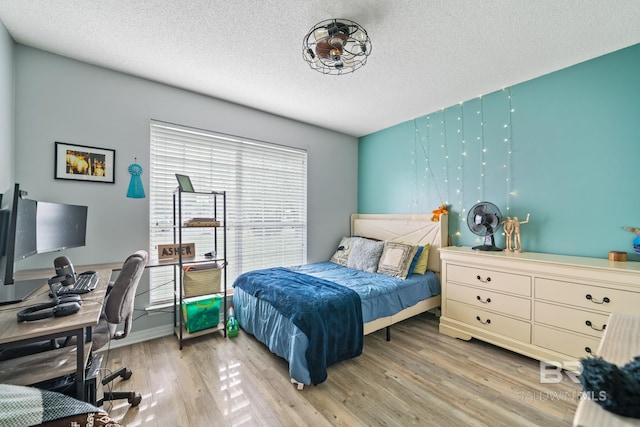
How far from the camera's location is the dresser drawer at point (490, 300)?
7.55 ft

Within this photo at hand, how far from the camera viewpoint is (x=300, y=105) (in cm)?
323

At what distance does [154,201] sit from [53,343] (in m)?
1.52

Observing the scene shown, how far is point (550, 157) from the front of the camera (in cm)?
253

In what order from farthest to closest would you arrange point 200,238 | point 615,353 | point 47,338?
point 200,238
point 47,338
point 615,353

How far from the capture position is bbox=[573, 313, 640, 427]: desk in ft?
1.86

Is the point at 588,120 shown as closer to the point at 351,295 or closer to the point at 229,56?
the point at 351,295

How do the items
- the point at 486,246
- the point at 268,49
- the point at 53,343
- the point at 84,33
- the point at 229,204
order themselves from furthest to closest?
the point at 229,204 < the point at 486,246 < the point at 268,49 < the point at 84,33 < the point at 53,343

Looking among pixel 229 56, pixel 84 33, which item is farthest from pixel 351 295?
pixel 84 33

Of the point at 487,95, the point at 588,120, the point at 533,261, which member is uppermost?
the point at 487,95

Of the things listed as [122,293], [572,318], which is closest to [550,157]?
[572,318]

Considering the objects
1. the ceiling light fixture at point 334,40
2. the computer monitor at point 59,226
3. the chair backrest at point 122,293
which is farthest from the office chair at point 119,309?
the ceiling light fixture at point 334,40

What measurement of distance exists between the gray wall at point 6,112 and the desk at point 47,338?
111 cm

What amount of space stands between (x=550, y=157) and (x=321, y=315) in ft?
8.59

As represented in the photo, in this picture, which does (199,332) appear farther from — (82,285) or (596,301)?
(596,301)
